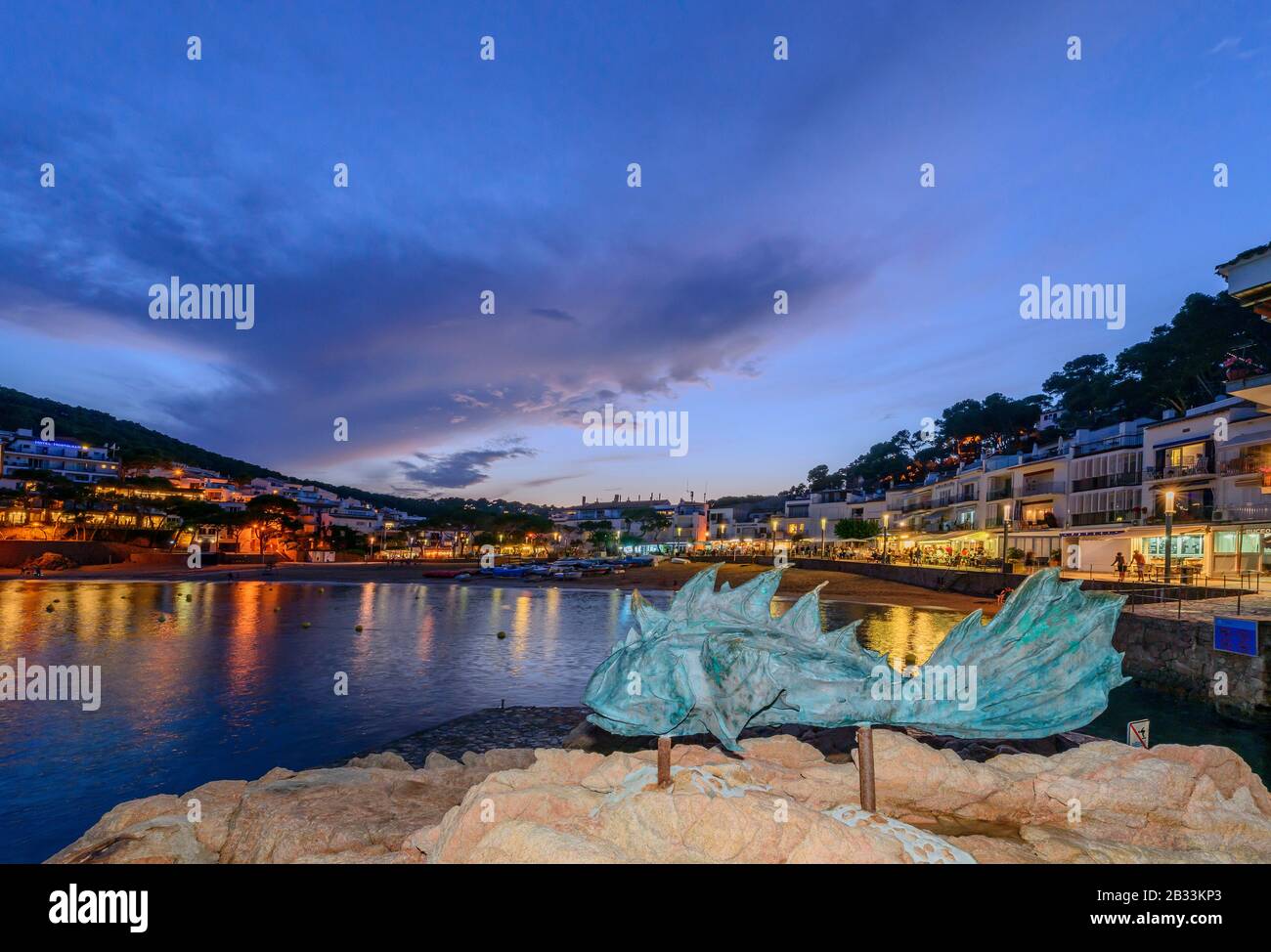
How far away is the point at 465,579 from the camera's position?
75.5m

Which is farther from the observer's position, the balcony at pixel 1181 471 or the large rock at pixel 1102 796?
the balcony at pixel 1181 471

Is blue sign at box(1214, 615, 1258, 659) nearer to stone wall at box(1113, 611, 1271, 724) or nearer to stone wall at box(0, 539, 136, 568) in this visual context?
stone wall at box(1113, 611, 1271, 724)

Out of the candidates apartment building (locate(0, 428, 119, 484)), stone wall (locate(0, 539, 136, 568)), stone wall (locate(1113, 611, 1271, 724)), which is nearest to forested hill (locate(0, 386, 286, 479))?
apartment building (locate(0, 428, 119, 484))

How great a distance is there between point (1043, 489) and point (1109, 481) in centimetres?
785

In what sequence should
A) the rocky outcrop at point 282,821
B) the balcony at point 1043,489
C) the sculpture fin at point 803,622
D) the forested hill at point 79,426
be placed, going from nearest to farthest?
the sculpture fin at point 803,622 → the rocky outcrop at point 282,821 → the balcony at point 1043,489 → the forested hill at point 79,426

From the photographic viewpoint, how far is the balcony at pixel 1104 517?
45875mm

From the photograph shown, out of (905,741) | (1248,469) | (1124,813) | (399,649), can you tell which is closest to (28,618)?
(399,649)

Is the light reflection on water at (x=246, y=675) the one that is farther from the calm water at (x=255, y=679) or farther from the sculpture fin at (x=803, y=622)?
the sculpture fin at (x=803, y=622)

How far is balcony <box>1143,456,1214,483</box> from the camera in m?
41.1

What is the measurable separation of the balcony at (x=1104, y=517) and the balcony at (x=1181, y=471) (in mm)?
2616

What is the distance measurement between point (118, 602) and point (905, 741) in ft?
181

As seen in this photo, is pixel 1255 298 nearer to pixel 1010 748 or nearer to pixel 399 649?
pixel 1010 748

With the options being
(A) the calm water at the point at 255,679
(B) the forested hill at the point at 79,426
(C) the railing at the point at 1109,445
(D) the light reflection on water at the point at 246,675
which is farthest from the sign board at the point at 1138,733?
(B) the forested hill at the point at 79,426
